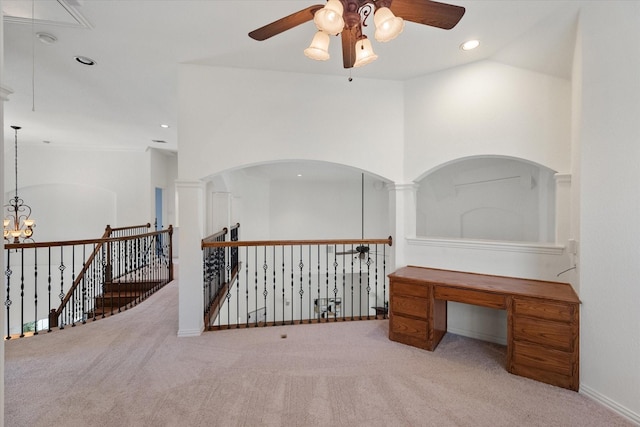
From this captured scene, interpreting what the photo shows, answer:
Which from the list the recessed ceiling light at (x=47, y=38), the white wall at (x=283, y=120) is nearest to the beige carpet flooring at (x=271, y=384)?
the white wall at (x=283, y=120)

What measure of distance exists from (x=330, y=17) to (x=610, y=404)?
126 inches

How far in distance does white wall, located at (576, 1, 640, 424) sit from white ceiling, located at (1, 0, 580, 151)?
0.43 meters

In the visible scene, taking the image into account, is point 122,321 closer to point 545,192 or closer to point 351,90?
point 351,90

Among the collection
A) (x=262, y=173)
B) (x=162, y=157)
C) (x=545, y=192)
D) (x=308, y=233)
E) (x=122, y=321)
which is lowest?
(x=122, y=321)

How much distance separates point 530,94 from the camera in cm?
281

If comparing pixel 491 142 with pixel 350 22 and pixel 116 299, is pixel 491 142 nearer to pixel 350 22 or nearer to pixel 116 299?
pixel 350 22

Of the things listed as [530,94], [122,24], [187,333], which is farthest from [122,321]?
[530,94]

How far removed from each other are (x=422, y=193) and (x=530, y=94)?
205 cm

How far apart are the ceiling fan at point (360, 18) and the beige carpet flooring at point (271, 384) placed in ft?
7.96

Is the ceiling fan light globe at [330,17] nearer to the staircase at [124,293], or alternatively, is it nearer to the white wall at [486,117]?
the white wall at [486,117]

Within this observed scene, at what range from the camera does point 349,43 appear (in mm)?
1896

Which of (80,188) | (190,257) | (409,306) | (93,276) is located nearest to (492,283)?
(409,306)

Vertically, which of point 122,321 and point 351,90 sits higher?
point 351,90

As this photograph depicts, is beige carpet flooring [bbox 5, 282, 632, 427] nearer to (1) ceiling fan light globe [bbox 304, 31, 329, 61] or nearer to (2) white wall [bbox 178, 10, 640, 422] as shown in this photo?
(2) white wall [bbox 178, 10, 640, 422]
